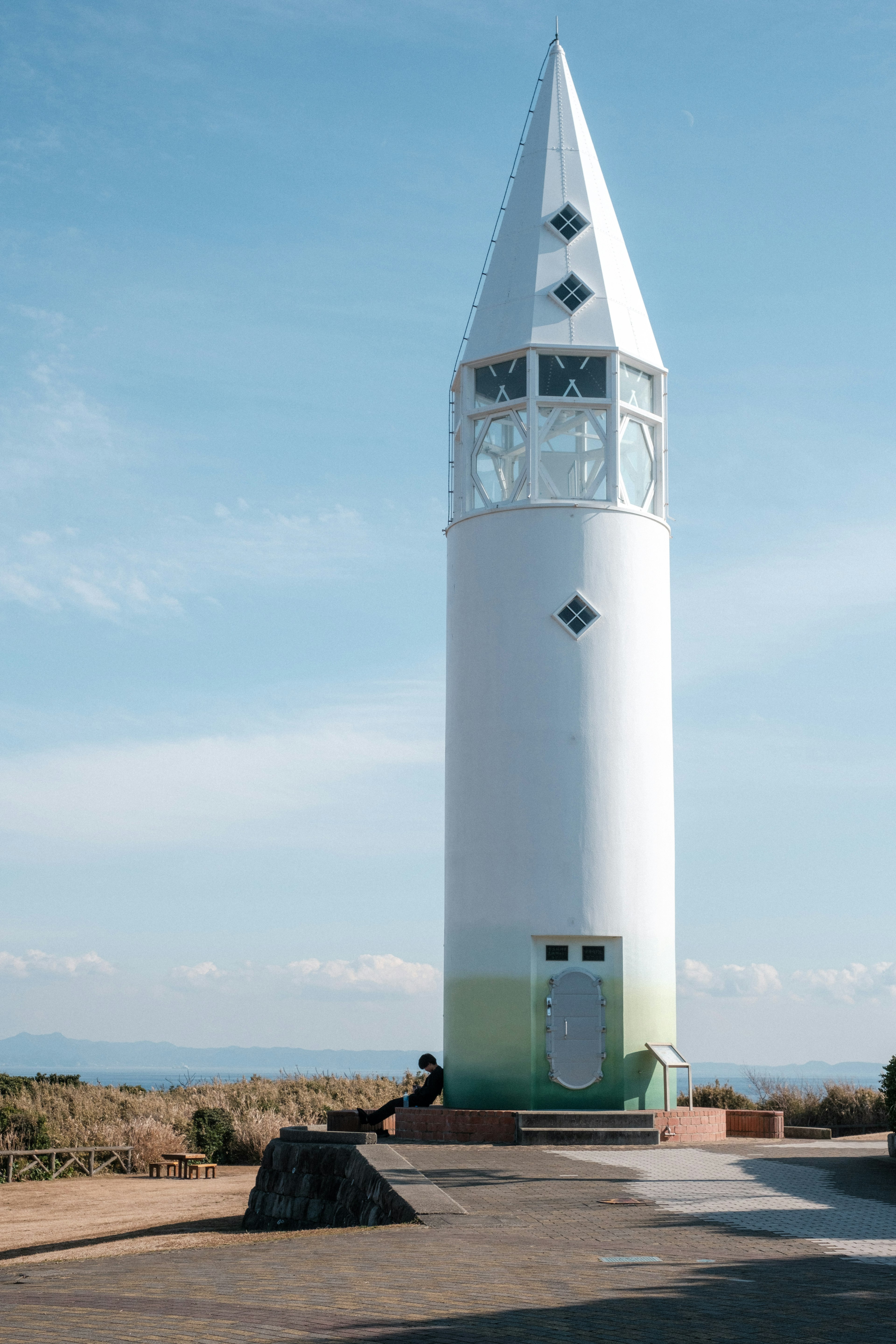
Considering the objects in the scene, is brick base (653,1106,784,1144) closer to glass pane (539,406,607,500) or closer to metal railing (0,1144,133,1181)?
glass pane (539,406,607,500)

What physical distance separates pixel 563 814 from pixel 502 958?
90.6 inches

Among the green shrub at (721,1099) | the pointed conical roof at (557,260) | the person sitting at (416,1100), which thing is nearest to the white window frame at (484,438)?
the pointed conical roof at (557,260)

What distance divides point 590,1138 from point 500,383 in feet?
38.2

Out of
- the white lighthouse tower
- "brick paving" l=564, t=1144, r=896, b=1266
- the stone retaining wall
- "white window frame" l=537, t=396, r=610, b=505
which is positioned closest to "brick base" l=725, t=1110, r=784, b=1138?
the white lighthouse tower

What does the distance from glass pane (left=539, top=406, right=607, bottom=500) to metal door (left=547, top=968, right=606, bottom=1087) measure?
751 centimetres

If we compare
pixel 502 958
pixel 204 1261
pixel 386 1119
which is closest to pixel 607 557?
pixel 502 958

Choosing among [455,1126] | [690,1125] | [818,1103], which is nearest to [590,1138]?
[690,1125]

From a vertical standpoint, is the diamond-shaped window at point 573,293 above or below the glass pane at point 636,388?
above

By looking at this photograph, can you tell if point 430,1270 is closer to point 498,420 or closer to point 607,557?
point 607,557

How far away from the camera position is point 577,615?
69.3 feet

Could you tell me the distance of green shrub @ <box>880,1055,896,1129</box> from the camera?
1638 centimetres

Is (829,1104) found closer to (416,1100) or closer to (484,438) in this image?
(416,1100)

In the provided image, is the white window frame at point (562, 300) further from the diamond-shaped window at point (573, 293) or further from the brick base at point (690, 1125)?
the brick base at point (690, 1125)

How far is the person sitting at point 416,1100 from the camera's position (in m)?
19.9
